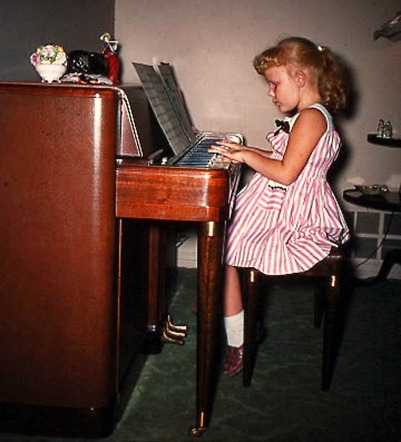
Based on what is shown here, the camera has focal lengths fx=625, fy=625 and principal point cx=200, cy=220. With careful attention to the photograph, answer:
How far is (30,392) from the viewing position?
1.93 m

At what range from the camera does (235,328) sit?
247 cm

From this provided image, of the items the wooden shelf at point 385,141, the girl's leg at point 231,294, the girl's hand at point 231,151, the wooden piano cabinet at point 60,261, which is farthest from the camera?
the wooden shelf at point 385,141

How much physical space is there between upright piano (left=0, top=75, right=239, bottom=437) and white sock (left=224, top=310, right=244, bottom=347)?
1.68 ft

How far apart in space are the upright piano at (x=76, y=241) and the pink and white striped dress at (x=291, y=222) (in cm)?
45

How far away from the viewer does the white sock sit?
8.11 feet

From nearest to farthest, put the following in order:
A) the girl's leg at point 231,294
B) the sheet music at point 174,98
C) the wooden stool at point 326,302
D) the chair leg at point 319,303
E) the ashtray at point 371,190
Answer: the wooden stool at point 326,302, the girl's leg at point 231,294, the sheet music at point 174,98, the chair leg at point 319,303, the ashtray at point 371,190

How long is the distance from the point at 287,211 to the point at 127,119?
72 centimetres

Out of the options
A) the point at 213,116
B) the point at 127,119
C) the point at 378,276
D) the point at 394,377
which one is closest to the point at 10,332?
the point at 127,119

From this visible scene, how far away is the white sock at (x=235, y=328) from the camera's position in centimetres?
247

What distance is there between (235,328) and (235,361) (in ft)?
0.45

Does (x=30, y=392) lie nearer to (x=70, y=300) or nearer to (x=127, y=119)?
(x=70, y=300)

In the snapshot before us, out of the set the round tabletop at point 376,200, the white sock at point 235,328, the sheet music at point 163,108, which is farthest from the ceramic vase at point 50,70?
the round tabletop at point 376,200

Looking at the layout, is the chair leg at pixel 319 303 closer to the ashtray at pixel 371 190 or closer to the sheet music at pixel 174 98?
the ashtray at pixel 371 190

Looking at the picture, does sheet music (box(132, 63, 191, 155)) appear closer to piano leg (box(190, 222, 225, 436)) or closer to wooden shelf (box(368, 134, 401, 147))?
piano leg (box(190, 222, 225, 436))
